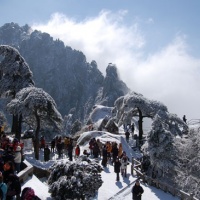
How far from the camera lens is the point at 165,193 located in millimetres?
21906

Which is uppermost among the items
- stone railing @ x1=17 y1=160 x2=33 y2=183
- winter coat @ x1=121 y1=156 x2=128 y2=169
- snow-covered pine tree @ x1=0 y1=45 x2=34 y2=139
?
snow-covered pine tree @ x1=0 y1=45 x2=34 y2=139

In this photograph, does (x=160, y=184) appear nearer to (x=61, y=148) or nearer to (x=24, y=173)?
(x=61, y=148)

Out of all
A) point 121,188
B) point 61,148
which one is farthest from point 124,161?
point 61,148

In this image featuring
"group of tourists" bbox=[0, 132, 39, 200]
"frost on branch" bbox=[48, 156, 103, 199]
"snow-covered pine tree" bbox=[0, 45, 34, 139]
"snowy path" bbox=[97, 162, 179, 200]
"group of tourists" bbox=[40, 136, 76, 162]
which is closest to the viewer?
"group of tourists" bbox=[0, 132, 39, 200]

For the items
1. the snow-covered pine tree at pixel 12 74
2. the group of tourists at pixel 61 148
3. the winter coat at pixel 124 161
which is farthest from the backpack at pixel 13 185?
the snow-covered pine tree at pixel 12 74

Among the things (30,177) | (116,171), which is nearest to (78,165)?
(30,177)

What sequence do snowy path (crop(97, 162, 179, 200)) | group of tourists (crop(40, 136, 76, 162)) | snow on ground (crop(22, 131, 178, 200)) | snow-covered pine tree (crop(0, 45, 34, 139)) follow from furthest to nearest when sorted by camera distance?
snow-covered pine tree (crop(0, 45, 34, 139)), group of tourists (crop(40, 136, 76, 162)), snowy path (crop(97, 162, 179, 200)), snow on ground (crop(22, 131, 178, 200))

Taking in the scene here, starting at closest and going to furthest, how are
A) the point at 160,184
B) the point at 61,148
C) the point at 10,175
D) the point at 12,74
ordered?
the point at 10,175 < the point at 160,184 < the point at 61,148 < the point at 12,74

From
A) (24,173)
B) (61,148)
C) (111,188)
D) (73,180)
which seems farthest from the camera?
(61,148)

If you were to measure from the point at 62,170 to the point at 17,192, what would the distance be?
409 centimetres

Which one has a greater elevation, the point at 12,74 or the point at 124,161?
the point at 12,74

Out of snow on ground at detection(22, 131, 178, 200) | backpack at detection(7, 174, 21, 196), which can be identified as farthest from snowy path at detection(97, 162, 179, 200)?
backpack at detection(7, 174, 21, 196)

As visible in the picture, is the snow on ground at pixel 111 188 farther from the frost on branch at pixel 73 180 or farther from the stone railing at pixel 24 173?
the frost on branch at pixel 73 180

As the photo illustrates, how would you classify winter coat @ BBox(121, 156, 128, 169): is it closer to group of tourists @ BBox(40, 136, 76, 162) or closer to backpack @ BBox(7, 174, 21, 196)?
group of tourists @ BBox(40, 136, 76, 162)
